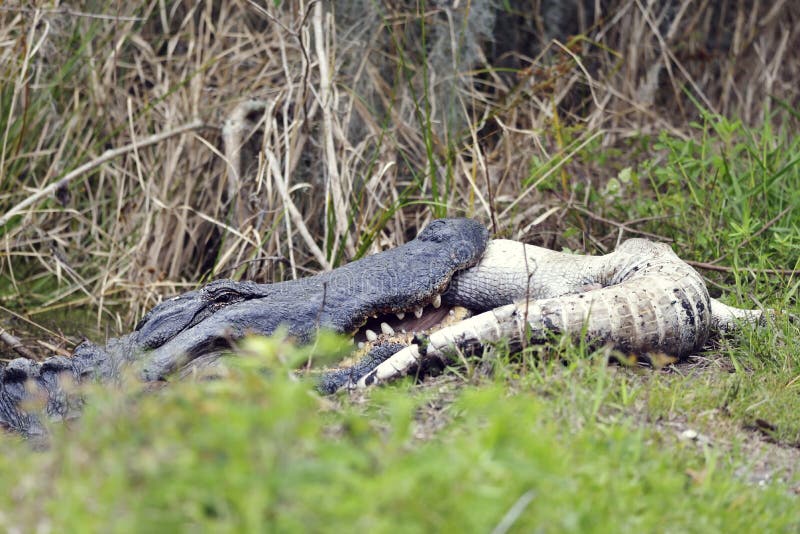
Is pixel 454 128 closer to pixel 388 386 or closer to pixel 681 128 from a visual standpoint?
pixel 681 128

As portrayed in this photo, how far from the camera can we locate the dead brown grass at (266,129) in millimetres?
4770

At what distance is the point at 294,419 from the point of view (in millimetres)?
1438

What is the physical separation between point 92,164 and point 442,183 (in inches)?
77.8

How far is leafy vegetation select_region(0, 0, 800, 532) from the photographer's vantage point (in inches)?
97.7

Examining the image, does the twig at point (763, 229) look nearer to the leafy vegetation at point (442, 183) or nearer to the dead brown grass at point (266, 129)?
the leafy vegetation at point (442, 183)

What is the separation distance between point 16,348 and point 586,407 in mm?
2753

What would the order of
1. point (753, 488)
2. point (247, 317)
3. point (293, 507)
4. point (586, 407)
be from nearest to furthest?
point (293, 507), point (753, 488), point (586, 407), point (247, 317)

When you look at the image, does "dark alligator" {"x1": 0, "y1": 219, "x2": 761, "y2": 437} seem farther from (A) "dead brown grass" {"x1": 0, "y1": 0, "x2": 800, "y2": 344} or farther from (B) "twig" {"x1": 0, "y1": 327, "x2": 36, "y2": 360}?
(A) "dead brown grass" {"x1": 0, "y1": 0, "x2": 800, "y2": 344}

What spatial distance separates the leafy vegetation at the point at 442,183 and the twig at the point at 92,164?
0.06m

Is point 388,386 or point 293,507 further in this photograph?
point 388,386

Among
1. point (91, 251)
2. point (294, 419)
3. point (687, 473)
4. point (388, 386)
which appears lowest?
point (91, 251)

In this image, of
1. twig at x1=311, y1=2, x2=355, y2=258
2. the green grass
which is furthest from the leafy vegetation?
the green grass

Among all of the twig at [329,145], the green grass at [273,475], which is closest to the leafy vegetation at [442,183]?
the twig at [329,145]

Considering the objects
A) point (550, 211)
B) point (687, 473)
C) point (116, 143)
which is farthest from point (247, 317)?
point (116, 143)
